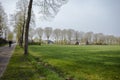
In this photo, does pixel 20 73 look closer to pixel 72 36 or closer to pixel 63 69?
pixel 63 69

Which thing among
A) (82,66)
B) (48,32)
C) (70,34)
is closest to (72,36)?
(70,34)

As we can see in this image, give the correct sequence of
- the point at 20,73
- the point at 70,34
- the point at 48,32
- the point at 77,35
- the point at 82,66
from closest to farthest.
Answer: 1. the point at 20,73
2. the point at 82,66
3. the point at 48,32
4. the point at 70,34
5. the point at 77,35

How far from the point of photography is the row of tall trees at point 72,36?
159613 mm

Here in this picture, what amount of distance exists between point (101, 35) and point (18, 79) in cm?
18342

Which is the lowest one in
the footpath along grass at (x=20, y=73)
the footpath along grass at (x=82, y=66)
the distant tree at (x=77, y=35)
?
the footpath along grass at (x=82, y=66)

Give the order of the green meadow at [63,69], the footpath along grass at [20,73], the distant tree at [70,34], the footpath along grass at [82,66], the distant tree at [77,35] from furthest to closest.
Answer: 1. the distant tree at [77,35]
2. the distant tree at [70,34]
3. the footpath along grass at [82,66]
4. the green meadow at [63,69]
5. the footpath along grass at [20,73]

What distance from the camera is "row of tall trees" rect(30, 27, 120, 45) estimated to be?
160 metres

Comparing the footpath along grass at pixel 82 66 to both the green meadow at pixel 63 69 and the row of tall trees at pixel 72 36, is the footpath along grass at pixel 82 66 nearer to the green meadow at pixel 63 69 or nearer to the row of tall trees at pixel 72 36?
the green meadow at pixel 63 69

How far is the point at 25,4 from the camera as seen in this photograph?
5047cm

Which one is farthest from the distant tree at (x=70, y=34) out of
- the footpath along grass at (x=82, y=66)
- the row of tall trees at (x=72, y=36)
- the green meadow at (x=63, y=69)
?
the green meadow at (x=63, y=69)

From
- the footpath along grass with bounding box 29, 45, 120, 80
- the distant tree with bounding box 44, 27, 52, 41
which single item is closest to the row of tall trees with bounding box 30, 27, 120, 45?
the distant tree with bounding box 44, 27, 52, 41

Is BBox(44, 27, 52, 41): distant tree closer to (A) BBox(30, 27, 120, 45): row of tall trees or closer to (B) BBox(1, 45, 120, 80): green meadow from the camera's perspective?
(A) BBox(30, 27, 120, 45): row of tall trees

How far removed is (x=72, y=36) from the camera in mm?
174500

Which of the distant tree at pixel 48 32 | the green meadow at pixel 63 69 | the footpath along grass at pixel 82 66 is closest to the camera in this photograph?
the green meadow at pixel 63 69
